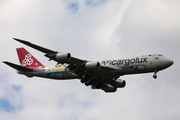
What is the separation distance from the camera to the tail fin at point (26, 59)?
54.9 m

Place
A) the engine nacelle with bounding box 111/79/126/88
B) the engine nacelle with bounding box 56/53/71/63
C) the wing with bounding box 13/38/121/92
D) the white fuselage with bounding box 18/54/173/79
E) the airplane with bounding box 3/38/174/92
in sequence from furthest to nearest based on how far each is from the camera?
the engine nacelle with bounding box 111/79/126/88 → the white fuselage with bounding box 18/54/173/79 → the airplane with bounding box 3/38/174/92 → the wing with bounding box 13/38/121/92 → the engine nacelle with bounding box 56/53/71/63

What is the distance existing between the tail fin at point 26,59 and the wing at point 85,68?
1018 centimetres

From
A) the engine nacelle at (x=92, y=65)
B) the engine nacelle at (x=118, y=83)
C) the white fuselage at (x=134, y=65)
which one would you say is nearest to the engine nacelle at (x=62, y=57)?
the engine nacelle at (x=92, y=65)

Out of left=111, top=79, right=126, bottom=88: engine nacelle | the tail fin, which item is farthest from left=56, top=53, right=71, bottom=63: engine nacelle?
left=111, top=79, right=126, bottom=88: engine nacelle

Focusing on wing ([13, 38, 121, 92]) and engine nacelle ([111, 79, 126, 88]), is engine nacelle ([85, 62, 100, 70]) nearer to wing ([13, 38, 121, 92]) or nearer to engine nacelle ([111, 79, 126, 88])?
wing ([13, 38, 121, 92])

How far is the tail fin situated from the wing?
33.4ft

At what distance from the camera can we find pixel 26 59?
5622 cm

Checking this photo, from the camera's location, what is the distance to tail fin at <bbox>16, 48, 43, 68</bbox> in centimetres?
5494

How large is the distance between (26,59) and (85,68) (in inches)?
587

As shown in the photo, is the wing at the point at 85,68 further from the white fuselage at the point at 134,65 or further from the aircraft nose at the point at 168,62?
the aircraft nose at the point at 168,62

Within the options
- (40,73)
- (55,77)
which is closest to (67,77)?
(55,77)

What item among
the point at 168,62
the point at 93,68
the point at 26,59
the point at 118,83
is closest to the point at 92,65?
the point at 93,68

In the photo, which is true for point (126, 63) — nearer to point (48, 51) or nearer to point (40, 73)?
point (48, 51)

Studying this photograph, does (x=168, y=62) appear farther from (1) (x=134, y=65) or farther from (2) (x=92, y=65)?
(2) (x=92, y=65)
